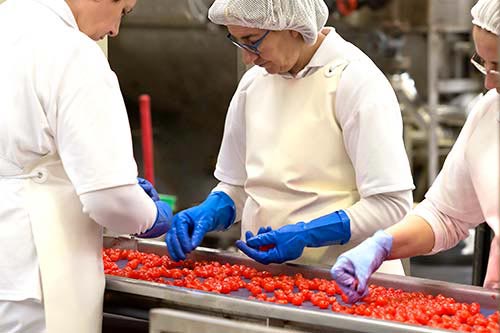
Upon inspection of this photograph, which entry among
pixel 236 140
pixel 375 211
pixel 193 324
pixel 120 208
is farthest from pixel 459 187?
pixel 193 324

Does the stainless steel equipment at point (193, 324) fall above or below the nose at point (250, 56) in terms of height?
below

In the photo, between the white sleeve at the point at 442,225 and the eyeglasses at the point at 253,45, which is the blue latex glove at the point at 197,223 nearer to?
the eyeglasses at the point at 253,45

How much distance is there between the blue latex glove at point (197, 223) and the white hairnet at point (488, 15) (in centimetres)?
101

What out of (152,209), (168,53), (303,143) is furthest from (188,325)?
(168,53)

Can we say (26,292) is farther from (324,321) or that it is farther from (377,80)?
(377,80)

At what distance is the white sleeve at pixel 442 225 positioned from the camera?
2.46 meters

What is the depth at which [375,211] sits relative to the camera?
251 centimetres

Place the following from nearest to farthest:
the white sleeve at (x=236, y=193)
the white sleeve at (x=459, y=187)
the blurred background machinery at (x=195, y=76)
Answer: the white sleeve at (x=459, y=187)
the white sleeve at (x=236, y=193)
the blurred background machinery at (x=195, y=76)

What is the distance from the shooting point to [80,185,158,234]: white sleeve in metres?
2.07

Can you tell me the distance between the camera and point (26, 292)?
Answer: 213 cm

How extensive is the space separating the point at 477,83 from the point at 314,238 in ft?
15.2

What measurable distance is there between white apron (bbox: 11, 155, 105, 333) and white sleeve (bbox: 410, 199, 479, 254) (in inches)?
36.5

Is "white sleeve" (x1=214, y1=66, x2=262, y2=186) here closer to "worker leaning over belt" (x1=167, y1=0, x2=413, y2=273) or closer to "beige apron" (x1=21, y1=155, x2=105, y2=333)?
"worker leaning over belt" (x1=167, y1=0, x2=413, y2=273)

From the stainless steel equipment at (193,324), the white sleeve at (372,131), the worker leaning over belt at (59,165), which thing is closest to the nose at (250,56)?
the white sleeve at (372,131)
